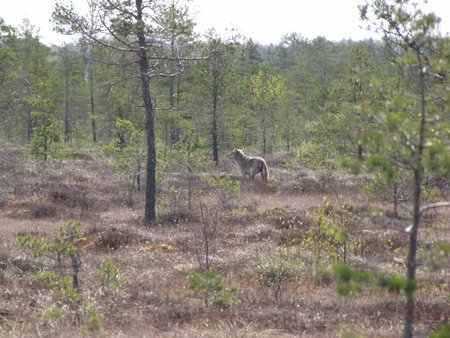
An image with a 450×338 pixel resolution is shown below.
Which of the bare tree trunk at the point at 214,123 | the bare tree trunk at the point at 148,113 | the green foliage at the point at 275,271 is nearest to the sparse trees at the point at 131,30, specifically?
the bare tree trunk at the point at 148,113

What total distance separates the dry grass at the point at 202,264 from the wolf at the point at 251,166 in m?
1.45

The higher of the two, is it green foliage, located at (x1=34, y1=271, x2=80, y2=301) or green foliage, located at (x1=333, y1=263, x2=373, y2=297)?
green foliage, located at (x1=333, y1=263, x2=373, y2=297)

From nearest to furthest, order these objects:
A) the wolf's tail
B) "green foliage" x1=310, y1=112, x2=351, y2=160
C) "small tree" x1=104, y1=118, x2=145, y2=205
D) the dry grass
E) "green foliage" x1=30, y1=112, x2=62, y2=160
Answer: the dry grass < "small tree" x1=104, y1=118, x2=145, y2=205 < the wolf's tail < "green foliage" x1=30, y1=112, x2=62, y2=160 < "green foliage" x1=310, y1=112, x2=351, y2=160

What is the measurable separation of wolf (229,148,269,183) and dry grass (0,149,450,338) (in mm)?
1448

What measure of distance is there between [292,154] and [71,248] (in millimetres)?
26537

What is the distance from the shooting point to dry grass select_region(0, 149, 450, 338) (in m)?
7.05

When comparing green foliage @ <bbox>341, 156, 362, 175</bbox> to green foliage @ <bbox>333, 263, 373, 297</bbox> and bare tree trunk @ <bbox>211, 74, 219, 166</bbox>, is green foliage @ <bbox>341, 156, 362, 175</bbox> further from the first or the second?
bare tree trunk @ <bbox>211, 74, 219, 166</bbox>

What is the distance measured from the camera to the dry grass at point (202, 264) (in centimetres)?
705

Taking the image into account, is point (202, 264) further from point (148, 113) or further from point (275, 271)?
point (148, 113)

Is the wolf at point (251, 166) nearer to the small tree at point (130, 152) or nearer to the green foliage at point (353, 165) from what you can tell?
the small tree at point (130, 152)

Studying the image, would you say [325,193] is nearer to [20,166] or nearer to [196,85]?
[196,85]

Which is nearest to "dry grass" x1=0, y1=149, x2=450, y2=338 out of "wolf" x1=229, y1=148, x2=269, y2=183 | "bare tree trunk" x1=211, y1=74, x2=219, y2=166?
"wolf" x1=229, y1=148, x2=269, y2=183

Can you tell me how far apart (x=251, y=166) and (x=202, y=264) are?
11.1 meters

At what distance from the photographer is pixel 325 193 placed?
20531 mm
